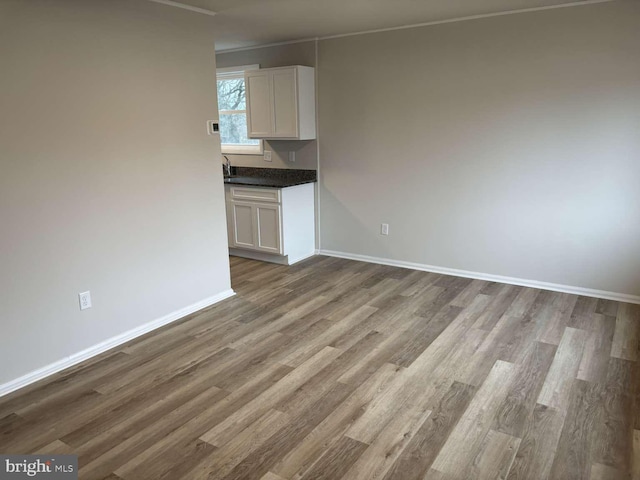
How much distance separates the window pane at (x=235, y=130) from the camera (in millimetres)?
5855

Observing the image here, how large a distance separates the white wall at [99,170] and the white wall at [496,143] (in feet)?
5.56

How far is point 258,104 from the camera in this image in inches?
207

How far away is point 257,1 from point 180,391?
264cm

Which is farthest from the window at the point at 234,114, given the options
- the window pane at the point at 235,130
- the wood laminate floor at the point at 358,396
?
the wood laminate floor at the point at 358,396

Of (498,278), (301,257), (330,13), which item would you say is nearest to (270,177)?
(301,257)

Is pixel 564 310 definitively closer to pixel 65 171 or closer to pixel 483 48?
pixel 483 48

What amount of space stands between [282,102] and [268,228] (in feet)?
4.44

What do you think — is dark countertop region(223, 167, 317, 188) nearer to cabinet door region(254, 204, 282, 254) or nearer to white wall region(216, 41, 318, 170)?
white wall region(216, 41, 318, 170)

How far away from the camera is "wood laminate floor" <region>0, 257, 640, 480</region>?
7.11 feet

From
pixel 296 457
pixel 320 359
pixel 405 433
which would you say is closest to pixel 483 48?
pixel 320 359

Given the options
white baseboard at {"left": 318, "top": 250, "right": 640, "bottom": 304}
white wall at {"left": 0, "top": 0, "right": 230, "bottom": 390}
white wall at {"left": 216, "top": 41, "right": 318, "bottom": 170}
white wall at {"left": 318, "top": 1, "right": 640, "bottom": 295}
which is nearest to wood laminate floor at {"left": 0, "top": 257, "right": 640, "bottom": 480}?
white baseboard at {"left": 318, "top": 250, "right": 640, "bottom": 304}

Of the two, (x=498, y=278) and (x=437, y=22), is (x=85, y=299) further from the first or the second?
(x=437, y=22)

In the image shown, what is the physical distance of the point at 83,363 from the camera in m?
3.12

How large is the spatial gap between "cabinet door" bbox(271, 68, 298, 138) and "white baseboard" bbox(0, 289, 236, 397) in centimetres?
192
